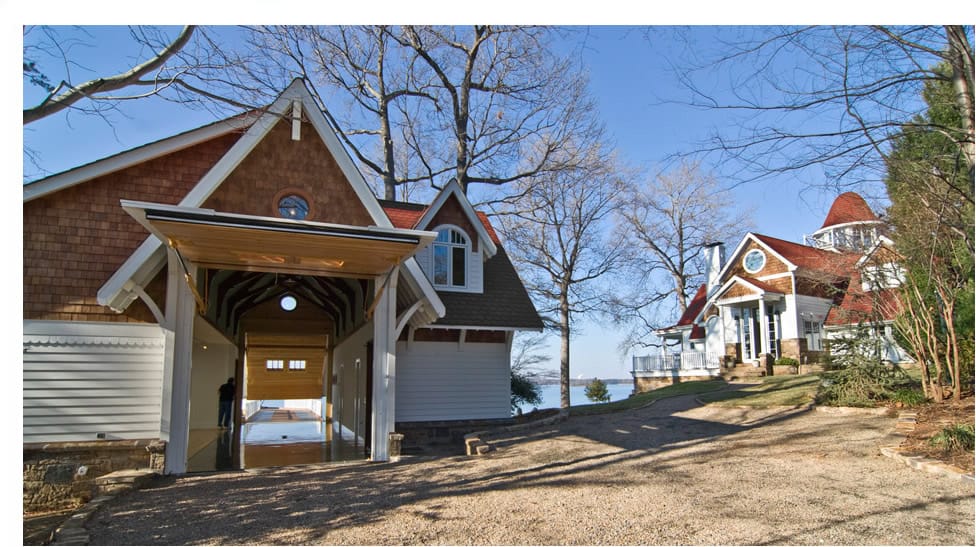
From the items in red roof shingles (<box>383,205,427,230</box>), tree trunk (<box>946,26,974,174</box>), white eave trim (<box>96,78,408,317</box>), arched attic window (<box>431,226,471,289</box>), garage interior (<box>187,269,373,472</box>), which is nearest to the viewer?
tree trunk (<box>946,26,974,174</box>)

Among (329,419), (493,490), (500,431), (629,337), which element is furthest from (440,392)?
Result: (629,337)

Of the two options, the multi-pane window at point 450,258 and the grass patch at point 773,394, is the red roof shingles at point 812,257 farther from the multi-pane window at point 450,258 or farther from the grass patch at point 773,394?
the multi-pane window at point 450,258

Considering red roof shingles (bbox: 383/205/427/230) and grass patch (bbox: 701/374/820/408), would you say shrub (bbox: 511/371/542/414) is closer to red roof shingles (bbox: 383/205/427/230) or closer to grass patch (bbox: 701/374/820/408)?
grass patch (bbox: 701/374/820/408)

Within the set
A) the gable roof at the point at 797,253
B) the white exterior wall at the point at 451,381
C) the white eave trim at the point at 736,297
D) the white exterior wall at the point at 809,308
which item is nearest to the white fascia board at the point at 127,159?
the white exterior wall at the point at 451,381

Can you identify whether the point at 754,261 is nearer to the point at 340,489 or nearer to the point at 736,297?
the point at 736,297

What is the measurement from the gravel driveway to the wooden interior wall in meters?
15.4

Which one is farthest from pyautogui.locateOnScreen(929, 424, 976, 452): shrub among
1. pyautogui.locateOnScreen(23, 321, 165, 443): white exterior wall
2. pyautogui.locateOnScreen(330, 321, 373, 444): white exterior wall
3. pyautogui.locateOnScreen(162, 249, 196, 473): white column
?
pyautogui.locateOnScreen(23, 321, 165, 443): white exterior wall

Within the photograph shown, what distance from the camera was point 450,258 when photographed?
555 inches

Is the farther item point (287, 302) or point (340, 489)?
point (287, 302)

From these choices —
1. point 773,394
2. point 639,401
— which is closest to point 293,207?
point 639,401

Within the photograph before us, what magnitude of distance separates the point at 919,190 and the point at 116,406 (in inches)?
452

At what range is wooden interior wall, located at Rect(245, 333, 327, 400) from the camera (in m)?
24.6

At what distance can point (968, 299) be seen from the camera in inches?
502

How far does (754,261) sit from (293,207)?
72.8 feet
